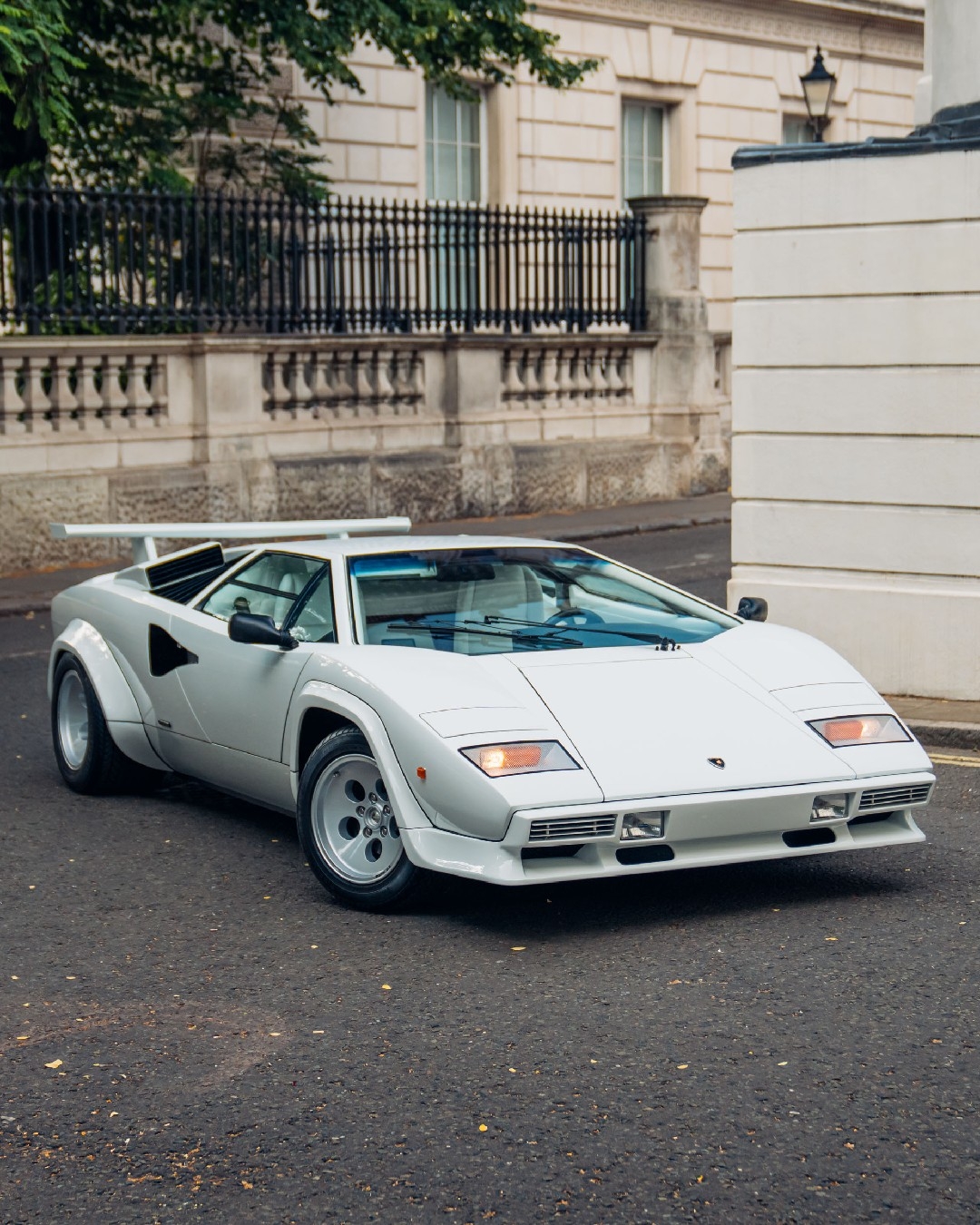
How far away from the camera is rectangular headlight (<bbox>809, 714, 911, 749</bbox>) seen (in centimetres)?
639

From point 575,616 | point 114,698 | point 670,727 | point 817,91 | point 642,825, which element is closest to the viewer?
point 642,825

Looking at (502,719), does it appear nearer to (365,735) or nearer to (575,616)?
(365,735)

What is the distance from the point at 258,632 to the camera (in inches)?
269

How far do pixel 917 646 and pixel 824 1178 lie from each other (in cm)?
655

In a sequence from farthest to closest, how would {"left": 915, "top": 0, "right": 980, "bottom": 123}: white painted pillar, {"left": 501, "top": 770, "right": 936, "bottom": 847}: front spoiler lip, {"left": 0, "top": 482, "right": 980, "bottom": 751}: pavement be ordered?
{"left": 915, "top": 0, "right": 980, "bottom": 123}: white painted pillar, {"left": 0, "top": 482, "right": 980, "bottom": 751}: pavement, {"left": 501, "top": 770, "right": 936, "bottom": 847}: front spoiler lip

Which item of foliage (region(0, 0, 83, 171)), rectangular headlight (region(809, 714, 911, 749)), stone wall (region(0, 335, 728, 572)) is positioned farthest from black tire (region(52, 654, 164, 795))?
stone wall (region(0, 335, 728, 572))

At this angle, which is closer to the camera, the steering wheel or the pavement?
the steering wheel

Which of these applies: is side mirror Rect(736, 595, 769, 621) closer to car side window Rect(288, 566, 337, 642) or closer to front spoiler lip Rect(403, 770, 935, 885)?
front spoiler lip Rect(403, 770, 935, 885)

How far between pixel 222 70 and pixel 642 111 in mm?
9623

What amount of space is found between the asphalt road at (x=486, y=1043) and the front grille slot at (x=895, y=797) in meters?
0.35

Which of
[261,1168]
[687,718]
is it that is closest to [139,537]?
[687,718]

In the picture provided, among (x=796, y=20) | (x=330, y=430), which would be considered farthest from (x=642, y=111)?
(x=330, y=430)

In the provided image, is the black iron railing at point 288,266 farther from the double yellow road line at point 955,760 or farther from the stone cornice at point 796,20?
the double yellow road line at point 955,760

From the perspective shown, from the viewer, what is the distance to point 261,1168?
13.9 ft
